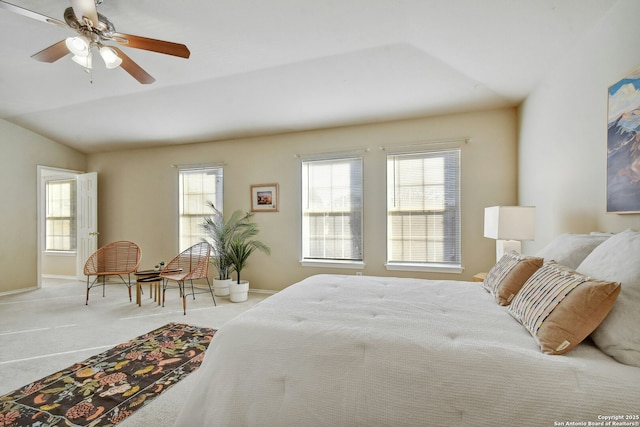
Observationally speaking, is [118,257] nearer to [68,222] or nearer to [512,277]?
[68,222]

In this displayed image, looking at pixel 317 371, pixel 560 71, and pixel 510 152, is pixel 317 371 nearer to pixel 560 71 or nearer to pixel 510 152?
pixel 560 71

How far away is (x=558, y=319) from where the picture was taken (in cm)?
117

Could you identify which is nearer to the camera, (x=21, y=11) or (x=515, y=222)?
(x=21, y=11)

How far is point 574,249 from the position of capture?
66.3 inches

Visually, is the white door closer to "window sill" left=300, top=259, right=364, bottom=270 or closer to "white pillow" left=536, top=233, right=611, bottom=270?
"window sill" left=300, top=259, right=364, bottom=270

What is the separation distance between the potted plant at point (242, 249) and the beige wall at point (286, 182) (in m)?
0.18

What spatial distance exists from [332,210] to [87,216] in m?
4.73

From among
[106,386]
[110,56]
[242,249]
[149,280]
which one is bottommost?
[106,386]

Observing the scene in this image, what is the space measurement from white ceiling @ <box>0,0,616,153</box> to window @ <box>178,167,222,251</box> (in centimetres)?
72

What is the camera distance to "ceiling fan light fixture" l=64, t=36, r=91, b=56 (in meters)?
2.00

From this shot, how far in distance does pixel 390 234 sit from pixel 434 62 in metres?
2.16

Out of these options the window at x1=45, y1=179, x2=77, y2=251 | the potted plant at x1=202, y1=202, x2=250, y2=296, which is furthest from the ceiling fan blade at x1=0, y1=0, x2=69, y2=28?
the window at x1=45, y1=179, x2=77, y2=251

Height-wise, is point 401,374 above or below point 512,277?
below

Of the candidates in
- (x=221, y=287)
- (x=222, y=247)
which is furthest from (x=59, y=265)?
(x=222, y=247)
